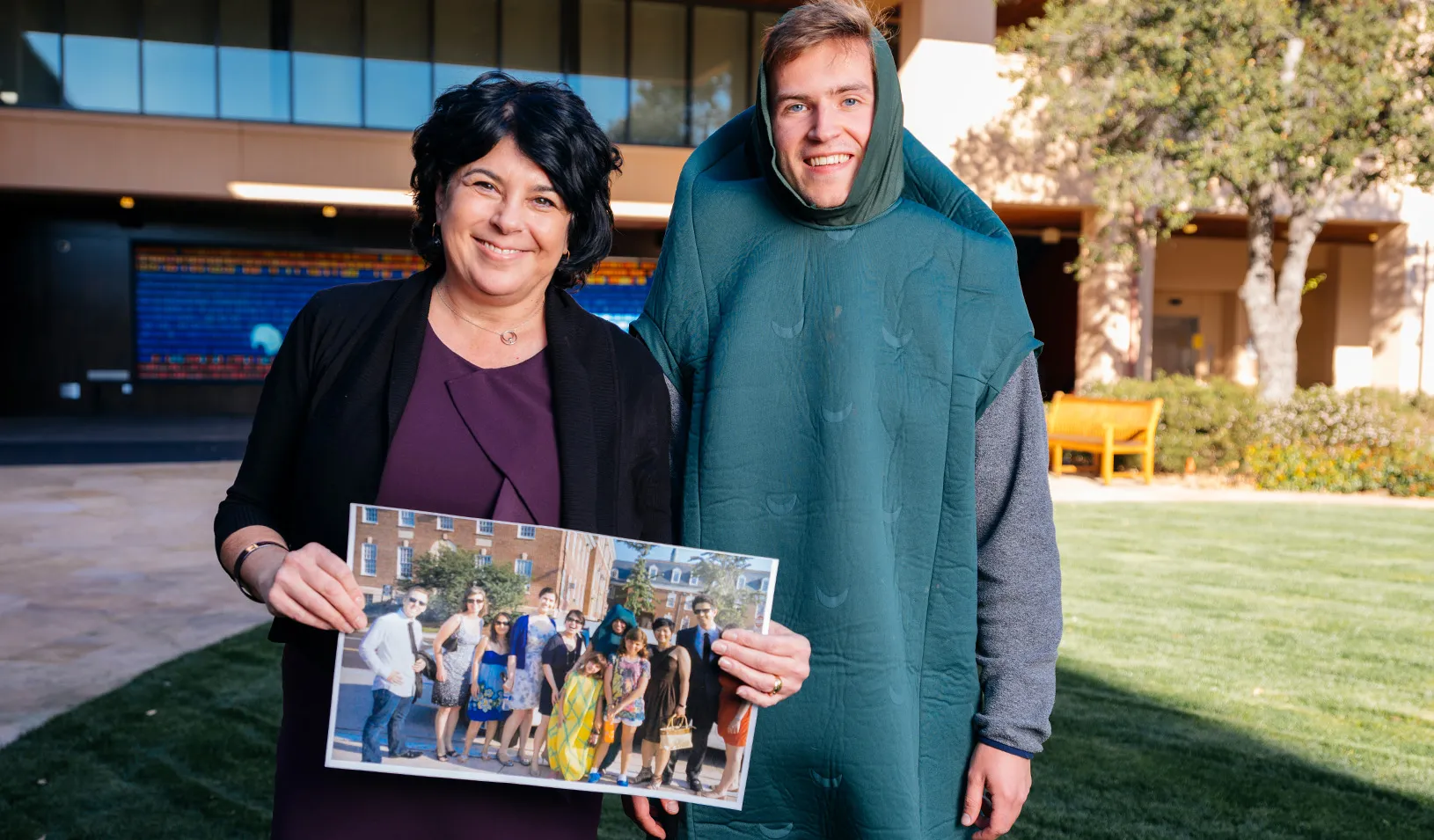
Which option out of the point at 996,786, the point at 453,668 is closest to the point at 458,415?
the point at 453,668

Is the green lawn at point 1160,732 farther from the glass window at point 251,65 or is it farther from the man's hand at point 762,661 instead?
the glass window at point 251,65

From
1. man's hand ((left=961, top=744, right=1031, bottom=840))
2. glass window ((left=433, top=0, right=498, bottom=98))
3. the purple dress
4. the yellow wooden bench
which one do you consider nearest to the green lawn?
man's hand ((left=961, top=744, right=1031, bottom=840))

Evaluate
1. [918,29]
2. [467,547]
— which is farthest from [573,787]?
[918,29]

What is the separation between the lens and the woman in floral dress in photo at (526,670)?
151cm

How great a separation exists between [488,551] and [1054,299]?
75.4ft

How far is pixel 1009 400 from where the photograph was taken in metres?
1.90

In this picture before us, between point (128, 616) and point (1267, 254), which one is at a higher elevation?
point (1267, 254)

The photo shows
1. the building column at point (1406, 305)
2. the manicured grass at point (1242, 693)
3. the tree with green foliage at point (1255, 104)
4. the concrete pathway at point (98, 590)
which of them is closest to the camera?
the manicured grass at point (1242, 693)

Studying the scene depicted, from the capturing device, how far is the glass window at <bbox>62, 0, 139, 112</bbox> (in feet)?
56.5

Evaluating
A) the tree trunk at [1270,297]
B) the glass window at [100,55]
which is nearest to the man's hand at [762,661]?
the tree trunk at [1270,297]

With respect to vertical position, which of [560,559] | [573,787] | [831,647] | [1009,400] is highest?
[1009,400]

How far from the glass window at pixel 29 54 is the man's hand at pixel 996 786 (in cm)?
1921

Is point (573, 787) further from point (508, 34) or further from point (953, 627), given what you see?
point (508, 34)

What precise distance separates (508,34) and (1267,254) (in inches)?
478
